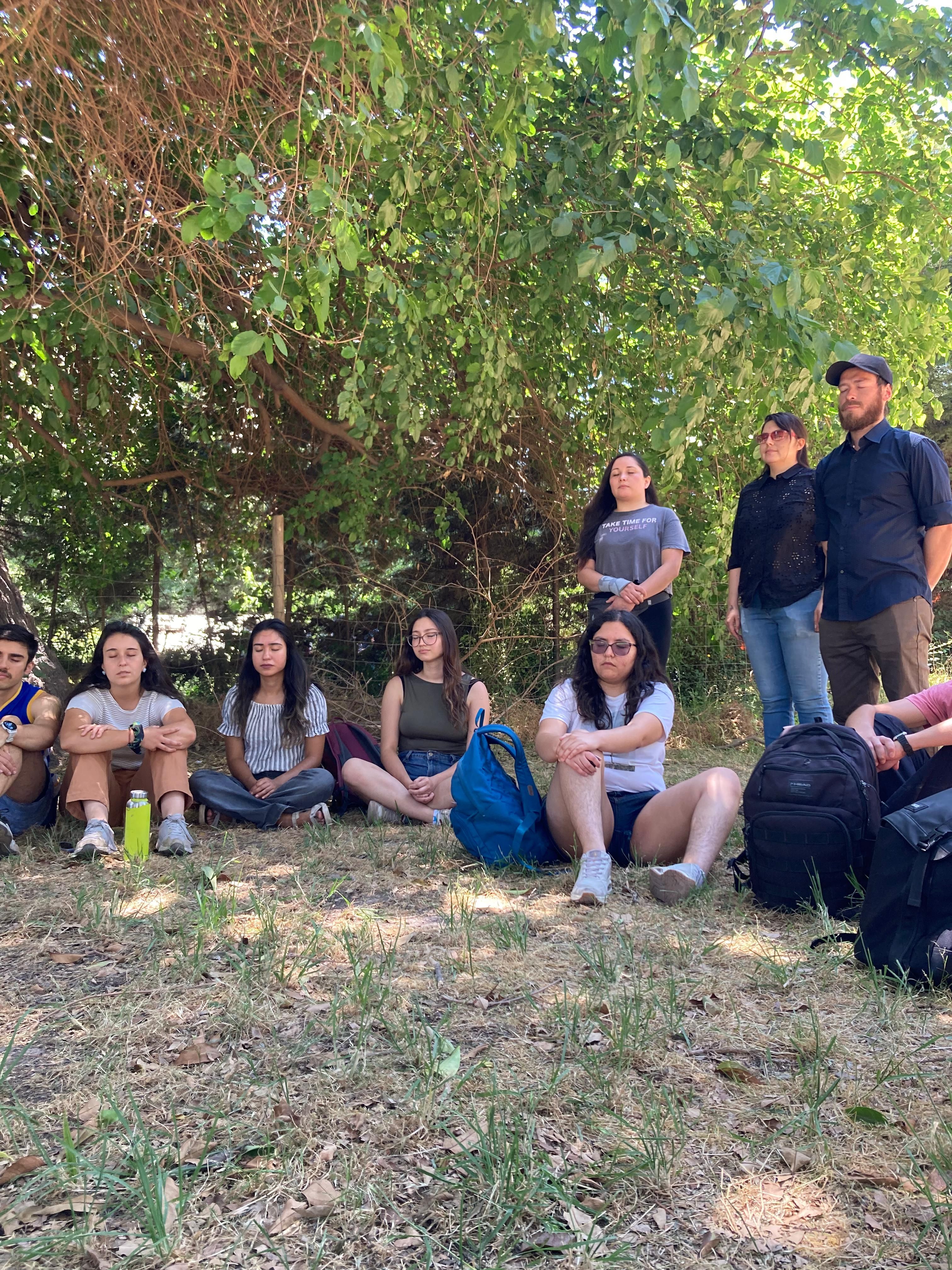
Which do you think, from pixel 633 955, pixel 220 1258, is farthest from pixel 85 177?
pixel 220 1258

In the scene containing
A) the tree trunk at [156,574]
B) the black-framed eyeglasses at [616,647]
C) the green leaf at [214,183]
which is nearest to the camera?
the green leaf at [214,183]

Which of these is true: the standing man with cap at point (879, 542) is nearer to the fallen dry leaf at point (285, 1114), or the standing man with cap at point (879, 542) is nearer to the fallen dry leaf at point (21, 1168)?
the fallen dry leaf at point (285, 1114)

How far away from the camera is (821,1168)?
1.68 metres

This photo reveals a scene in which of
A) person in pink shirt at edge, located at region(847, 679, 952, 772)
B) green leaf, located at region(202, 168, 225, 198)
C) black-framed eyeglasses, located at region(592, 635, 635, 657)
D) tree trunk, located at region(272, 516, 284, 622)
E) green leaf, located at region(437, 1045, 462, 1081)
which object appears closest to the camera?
green leaf, located at region(437, 1045, 462, 1081)

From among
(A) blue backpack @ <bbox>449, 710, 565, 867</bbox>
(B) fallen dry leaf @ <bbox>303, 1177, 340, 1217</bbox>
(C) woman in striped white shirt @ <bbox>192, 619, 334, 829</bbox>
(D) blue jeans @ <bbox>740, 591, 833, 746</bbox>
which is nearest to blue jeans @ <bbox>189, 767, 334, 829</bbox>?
(C) woman in striped white shirt @ <bbox>192, 619, 334, 829</bbox>

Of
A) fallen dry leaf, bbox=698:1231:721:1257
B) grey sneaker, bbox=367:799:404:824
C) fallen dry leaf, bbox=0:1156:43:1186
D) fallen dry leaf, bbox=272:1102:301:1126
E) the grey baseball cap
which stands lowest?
fallen dry leaf, bbox=698:1231:721:1257

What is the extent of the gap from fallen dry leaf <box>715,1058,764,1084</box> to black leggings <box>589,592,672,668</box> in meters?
2.61

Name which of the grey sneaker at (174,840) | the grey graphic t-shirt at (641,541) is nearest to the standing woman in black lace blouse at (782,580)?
the grey graphic t-shirt at (641,541)

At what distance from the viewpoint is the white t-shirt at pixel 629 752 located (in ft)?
11.8

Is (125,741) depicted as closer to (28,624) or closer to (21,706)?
(21,706)

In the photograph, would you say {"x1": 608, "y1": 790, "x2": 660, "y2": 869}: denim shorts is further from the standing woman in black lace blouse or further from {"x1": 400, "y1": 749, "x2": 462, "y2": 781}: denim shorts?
{"x1": 400, "y1": 749, "x2": 462, "y2": 781}: denim shorts

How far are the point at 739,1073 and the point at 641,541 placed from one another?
9.39ft

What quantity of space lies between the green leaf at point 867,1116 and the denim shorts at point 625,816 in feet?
5.70

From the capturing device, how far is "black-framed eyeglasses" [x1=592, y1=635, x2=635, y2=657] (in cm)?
359
